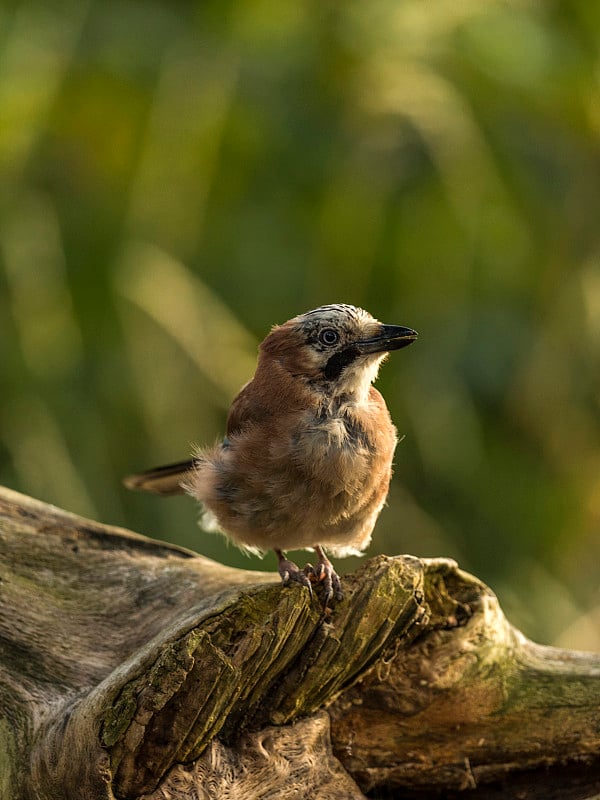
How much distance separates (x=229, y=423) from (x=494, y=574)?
10.4ft

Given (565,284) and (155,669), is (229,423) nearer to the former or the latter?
(155,669)

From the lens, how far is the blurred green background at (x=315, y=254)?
17.3 feet

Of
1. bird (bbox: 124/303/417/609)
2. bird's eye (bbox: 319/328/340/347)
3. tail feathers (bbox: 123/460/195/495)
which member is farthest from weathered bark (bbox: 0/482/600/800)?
bird's eye (bbox: 319/328/340/347)

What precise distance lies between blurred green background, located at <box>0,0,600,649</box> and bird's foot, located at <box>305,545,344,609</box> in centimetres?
187

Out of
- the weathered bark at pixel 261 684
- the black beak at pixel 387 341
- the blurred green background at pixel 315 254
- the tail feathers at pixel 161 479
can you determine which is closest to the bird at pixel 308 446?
the black beak at pixel 387 341

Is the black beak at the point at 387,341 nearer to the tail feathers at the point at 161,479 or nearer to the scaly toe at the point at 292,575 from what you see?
the scaly toe at the point at 292,575

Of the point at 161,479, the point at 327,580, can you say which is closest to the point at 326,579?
the point at 327,580

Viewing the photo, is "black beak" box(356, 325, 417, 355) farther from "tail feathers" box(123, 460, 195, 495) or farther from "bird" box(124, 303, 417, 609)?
"tail feathers" box(123, 460, 195, 495)

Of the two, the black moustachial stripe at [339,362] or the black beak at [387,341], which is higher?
the black beak at [387,341]

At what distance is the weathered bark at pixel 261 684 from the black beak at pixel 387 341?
80cm

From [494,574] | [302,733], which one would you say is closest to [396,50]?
[494,574]

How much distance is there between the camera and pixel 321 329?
3.69m

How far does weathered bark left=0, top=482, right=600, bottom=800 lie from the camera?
2588 millimetres

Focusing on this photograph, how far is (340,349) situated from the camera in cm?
365
